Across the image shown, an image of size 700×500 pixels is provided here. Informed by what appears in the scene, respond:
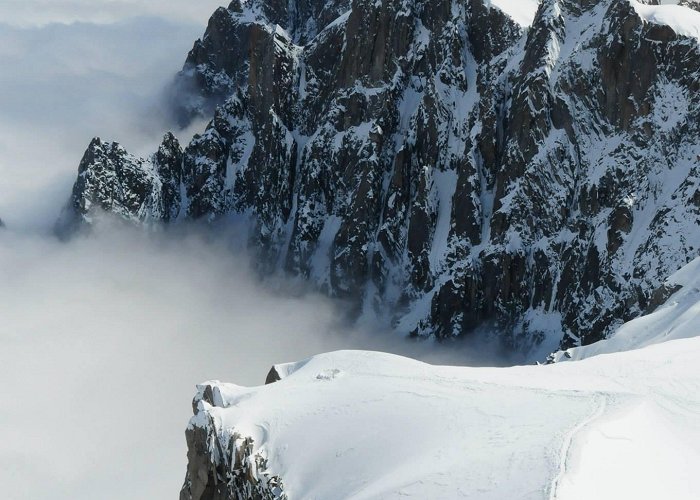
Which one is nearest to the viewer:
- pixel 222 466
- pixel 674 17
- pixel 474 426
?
pixel 474 426

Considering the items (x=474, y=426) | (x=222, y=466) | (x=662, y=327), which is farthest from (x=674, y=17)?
(x=222, y=466)

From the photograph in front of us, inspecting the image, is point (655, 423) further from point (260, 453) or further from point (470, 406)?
point (260, 453)

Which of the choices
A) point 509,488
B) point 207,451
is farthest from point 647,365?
point 207,451

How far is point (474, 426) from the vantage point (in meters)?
60.8

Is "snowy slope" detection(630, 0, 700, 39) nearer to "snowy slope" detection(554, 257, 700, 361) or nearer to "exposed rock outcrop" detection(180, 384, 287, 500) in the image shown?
"snowy slope" detection(554, 257, 700, 361)

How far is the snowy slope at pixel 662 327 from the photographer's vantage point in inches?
3469

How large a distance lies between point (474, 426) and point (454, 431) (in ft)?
4.16

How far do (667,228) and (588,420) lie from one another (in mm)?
95115

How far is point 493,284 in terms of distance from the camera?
611 feet

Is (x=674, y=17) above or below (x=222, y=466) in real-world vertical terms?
above

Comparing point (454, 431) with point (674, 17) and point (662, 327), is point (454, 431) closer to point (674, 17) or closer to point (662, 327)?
point (662, 327)

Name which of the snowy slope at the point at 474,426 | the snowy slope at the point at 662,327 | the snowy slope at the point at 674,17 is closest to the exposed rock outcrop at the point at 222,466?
the snowy slope at the point at 474,426

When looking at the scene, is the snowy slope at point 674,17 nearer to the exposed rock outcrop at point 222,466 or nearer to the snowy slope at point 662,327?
the snowy slope at point 662,327

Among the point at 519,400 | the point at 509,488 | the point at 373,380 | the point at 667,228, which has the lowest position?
the point at 509,488
